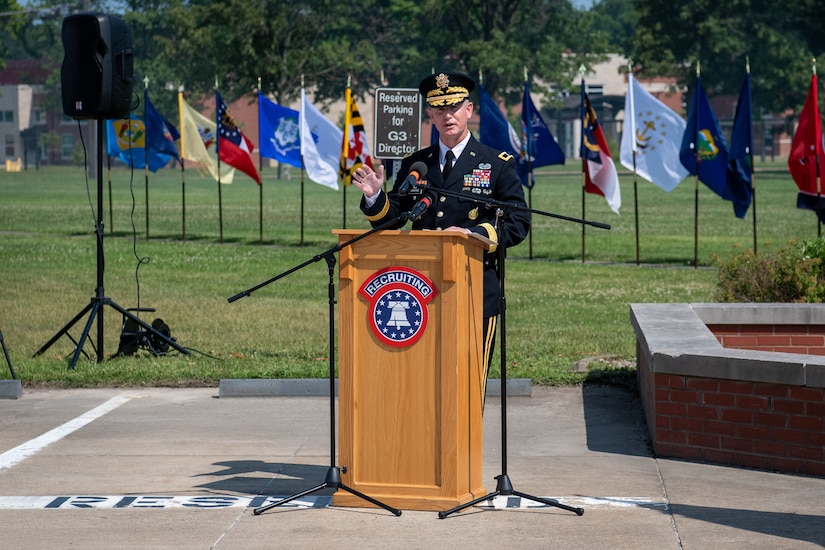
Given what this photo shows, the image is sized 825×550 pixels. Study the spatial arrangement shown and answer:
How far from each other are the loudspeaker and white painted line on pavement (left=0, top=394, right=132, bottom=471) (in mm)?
2684

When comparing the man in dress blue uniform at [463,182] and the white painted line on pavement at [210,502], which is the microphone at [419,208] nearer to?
the man in dress blue uniform at [463,182]

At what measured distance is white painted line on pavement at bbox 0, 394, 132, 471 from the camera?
8.06 metres

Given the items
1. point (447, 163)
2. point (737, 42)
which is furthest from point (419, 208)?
point (737, 42)

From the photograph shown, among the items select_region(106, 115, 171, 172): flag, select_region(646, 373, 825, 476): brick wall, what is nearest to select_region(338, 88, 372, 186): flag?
select_region(106, 115, 171, 172): flag

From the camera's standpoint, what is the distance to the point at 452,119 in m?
6.69

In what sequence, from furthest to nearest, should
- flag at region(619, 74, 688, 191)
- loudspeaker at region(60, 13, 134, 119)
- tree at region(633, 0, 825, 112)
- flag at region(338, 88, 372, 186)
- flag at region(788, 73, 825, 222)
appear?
tree at region(633, 0, 825, 112) < flag at region(338, 88, 372, 186) < flag at region(619, 74, 688, 191) < flag at region(788, 73, 825, 222) < loudspeaker at region(60, 13, 134, 119)

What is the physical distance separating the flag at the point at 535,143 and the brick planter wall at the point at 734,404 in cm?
1543

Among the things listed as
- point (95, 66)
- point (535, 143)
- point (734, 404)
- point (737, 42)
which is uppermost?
point (737, 42)

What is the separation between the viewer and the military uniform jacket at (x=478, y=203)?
6770 mm

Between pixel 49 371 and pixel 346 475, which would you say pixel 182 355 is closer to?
pixel 49 371

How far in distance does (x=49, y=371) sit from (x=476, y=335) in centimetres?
586

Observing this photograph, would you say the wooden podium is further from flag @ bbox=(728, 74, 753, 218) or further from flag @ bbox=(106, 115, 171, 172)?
flag @ bbox=(106, 115, 171, 172)

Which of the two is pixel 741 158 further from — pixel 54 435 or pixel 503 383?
pixel 503 383

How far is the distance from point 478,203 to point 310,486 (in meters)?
1.83
